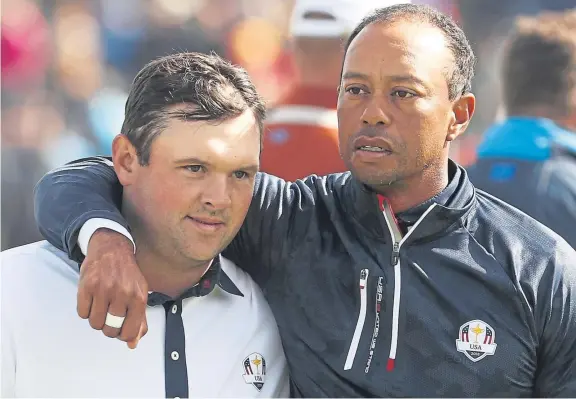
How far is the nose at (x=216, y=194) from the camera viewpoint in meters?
2.48

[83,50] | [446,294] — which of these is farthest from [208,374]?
[83,50]

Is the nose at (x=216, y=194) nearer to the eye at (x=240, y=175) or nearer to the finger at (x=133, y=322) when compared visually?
the eye at (x=240, y=175)

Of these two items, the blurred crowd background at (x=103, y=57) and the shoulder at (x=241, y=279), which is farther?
the blurred crowd background at (x=103, y=57)

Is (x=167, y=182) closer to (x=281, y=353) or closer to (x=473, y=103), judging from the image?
(x=281, y=353)

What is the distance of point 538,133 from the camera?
3.77 meters

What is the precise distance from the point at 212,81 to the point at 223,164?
0.25m

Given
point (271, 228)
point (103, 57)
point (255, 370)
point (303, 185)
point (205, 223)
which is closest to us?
point (205, 223)

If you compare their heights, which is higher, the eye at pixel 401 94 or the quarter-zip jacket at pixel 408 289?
the eye at pixel 401 94

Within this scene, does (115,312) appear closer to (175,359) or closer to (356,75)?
(175,359)

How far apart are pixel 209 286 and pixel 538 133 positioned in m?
1.73

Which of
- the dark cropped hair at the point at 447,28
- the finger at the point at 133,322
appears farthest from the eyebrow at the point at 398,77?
Answer: the finger at the point at 133,322

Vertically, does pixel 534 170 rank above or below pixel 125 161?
below

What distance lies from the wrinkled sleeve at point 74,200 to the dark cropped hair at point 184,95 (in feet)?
0.53

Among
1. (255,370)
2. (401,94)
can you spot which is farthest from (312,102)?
(255,370)
